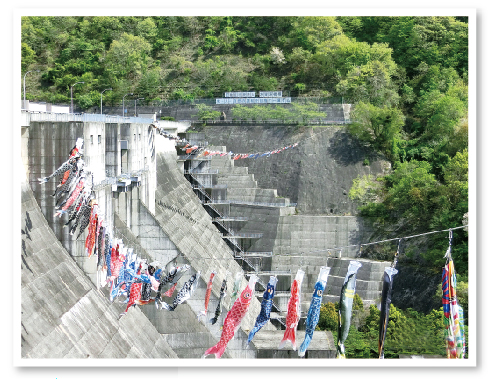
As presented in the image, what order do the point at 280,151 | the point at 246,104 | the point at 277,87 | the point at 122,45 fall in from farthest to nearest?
the point at 122,45 → the point at 277,87 → the point at 246,104 → the point at 280,151

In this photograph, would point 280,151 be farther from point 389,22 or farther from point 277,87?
point 389,22

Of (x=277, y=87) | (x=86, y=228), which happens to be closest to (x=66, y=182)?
(x=86, y=228)

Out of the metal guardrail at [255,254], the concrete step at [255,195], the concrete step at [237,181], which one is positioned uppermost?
the concrete step at [237,181]

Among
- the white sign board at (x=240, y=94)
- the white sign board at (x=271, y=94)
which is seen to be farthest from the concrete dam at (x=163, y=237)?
the white sign board at (x=240, y=94)

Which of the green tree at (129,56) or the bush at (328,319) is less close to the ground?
the green tree at (129,56)

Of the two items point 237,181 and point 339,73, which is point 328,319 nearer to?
point 237,181

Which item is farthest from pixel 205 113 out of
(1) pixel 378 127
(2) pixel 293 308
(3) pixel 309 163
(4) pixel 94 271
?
(4) pixel 94 271

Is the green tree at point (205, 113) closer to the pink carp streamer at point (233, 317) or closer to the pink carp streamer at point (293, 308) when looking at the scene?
the pink carp streamer at point (233, 317)
